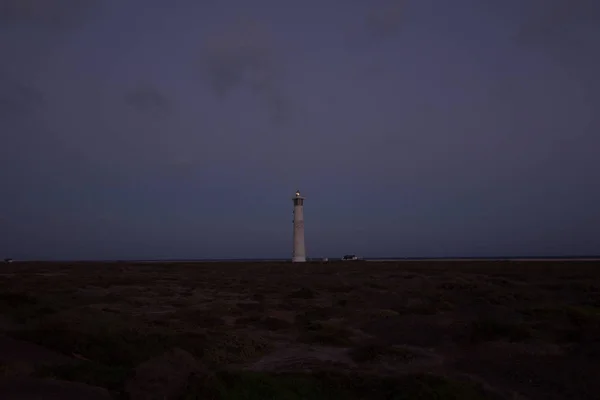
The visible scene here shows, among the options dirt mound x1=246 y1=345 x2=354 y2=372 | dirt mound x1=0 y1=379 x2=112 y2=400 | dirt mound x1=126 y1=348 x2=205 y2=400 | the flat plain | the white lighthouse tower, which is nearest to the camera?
dirt mound x1=0 y1=379 x2=112 y2=400

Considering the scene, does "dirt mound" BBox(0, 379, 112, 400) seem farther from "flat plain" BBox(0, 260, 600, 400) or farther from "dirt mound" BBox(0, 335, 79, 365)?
"dirt mound" BBox(0, 335, 79, 365)

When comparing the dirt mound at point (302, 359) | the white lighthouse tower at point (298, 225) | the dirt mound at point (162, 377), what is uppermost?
the white lighthouse tower at point (298, 225)

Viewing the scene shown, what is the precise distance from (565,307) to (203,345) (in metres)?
18.0

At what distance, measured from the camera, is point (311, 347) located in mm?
17859

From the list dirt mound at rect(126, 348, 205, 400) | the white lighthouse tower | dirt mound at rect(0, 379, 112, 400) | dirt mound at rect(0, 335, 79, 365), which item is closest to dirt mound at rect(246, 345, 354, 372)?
dirt mound at rect(126, 348, 205, 400)

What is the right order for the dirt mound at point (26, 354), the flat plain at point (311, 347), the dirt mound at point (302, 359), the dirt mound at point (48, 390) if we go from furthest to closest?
the dirt mound at point (302, 359) → the dirt mound at point (26, 354) → the flat plain at point (311, 347) → the dirt mound at point (48, 390)

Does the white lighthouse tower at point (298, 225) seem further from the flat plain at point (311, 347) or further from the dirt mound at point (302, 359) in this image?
the dirt mound at point (302, 359)

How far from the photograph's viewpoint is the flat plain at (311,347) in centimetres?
1174

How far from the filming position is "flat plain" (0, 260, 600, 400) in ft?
38.5

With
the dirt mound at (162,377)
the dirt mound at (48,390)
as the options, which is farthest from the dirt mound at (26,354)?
the dirt mound at (162,377)

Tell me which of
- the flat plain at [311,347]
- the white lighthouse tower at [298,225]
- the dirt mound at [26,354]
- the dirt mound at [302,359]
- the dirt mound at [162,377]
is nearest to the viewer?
the dirt mound at [162,377]

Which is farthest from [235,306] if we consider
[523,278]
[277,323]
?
[523,278]

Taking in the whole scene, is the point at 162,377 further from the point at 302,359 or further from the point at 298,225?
the point at 298,225

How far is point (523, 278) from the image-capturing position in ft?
143
